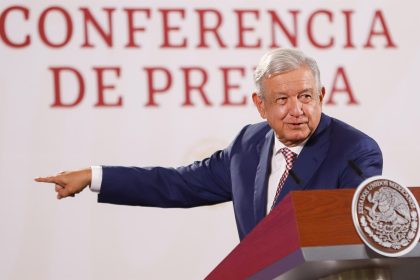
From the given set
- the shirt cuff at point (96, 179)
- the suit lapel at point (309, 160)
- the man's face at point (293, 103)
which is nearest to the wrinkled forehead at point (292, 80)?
the man's face at point (293, 103)

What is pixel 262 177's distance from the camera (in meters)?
2.14

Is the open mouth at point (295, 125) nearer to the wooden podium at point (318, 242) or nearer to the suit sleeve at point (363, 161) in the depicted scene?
the suit sleeve at point (363, 161)

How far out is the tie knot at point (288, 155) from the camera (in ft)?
7.03

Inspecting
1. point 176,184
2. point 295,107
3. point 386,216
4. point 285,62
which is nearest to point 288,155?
point 295,107

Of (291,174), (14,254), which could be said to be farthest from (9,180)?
(291,174)

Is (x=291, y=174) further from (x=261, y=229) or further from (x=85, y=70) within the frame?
(x=85, y=70)

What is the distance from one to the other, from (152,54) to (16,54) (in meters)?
0.46

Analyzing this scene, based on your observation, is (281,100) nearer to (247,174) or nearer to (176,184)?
(247,174)

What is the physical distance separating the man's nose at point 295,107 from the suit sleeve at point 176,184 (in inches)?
15.3

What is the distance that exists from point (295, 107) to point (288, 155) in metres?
0.15

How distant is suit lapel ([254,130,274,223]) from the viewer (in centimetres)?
208

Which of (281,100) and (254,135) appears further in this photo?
(254,135)

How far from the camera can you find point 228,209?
3275 millimetres

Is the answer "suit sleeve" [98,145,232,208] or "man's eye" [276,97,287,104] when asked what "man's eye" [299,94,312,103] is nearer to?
"man's eye" [276,97,287,104]
